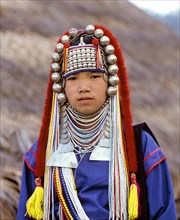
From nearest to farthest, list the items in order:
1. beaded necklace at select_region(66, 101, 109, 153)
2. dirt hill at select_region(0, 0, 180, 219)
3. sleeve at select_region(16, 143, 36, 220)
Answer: beaded necklace at select_region(66, 101, 109, 153) < sleeve at select_region(16, 143, 36, 220) < dirt hill at select_region(0, 0, 180, 219)

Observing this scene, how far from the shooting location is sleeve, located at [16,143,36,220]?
2988 millimetres

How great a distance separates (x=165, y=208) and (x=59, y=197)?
47 cm

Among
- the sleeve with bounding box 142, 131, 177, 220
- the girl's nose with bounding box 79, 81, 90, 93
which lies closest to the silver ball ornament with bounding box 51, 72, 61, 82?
the girl's nose with bounding box 79, 81, 90, 93

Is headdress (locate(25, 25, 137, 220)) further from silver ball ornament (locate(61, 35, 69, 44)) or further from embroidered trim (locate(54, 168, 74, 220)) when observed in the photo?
embroidered trim (locate(54, 168, 74, 220))

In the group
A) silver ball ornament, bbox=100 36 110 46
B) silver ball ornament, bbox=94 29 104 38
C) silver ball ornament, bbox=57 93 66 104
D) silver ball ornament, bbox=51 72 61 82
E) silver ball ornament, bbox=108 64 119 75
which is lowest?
silver ball ornament, bbox=57 93 66 104

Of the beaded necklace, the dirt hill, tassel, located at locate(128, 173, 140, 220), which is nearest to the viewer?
tassel, located at locate(128, 173, 140, 220)

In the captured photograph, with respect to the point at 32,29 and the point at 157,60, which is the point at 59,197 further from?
the point at 157,60

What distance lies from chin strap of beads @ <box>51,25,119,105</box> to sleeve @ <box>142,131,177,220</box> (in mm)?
321

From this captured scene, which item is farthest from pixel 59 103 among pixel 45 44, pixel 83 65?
pixel 45 44

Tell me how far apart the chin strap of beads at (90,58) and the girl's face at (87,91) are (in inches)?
1.2

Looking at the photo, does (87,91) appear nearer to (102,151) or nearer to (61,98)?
(61,98)

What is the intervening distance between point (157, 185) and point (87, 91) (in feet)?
1.70

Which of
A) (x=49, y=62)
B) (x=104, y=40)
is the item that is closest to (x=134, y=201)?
(x=104, y=40)

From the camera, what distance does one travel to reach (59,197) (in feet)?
9.21
